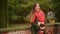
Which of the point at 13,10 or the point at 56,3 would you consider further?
the point at 56,3

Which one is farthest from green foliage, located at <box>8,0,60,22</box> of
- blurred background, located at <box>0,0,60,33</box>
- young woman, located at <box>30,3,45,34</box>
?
young woman, located at <box>30,3,45,34</box>

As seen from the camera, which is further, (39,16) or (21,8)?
(21,8)

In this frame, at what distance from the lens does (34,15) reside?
283 inches

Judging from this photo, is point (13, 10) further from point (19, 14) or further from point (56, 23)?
point (56, 23)

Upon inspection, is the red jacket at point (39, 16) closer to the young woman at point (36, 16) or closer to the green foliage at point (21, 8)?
the young woman at point (36, 16)

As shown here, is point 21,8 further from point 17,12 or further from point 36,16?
point 36,16

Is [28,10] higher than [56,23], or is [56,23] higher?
[28,10]

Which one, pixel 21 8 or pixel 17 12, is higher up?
pixel 21 8

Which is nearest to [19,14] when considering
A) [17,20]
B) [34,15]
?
[17,20]

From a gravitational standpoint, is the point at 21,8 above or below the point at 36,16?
above

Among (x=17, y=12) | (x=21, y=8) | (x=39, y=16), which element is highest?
(x=21, y=8)

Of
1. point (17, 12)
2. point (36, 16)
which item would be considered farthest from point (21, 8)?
point (36, 16)

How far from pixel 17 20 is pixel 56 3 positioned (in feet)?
7.46

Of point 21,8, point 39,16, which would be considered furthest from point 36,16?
point 21,8
